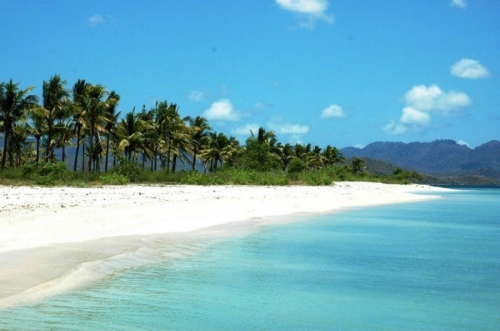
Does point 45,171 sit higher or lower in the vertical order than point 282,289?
higher

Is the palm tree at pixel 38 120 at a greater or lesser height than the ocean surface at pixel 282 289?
greater

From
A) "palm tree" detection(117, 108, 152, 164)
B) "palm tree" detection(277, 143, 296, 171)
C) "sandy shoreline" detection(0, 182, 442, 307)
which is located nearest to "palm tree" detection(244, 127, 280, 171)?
"palm tree" detection(117, 108, 152, 164)

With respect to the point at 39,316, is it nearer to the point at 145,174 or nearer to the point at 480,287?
the point at 480,287

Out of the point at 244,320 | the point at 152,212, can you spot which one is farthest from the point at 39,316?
the point at 152,212

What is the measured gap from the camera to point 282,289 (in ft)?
34.3

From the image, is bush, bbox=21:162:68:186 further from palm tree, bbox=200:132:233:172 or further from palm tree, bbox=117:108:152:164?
palm tree, bbox=200:132:233:172

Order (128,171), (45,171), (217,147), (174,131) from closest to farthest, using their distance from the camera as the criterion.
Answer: (45,171)
(128,171)
(174,131)
(217,147)

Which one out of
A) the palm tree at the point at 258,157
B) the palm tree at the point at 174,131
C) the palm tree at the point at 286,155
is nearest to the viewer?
the palm tree at the point at 174,131

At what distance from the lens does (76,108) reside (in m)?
51.8

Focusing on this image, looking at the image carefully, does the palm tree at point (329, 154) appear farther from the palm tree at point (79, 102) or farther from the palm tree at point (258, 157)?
the palm tree at point (79, 102)

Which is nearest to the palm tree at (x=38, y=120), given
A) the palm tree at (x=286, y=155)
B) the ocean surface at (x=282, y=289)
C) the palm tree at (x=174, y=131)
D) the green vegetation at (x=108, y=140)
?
the green vegetation at (x=108, y=140)

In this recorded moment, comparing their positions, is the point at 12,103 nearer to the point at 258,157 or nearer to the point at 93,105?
the point at 93,105

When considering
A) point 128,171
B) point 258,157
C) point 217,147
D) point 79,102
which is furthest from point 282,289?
point 217,147

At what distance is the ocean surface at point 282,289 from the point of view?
818 cm
